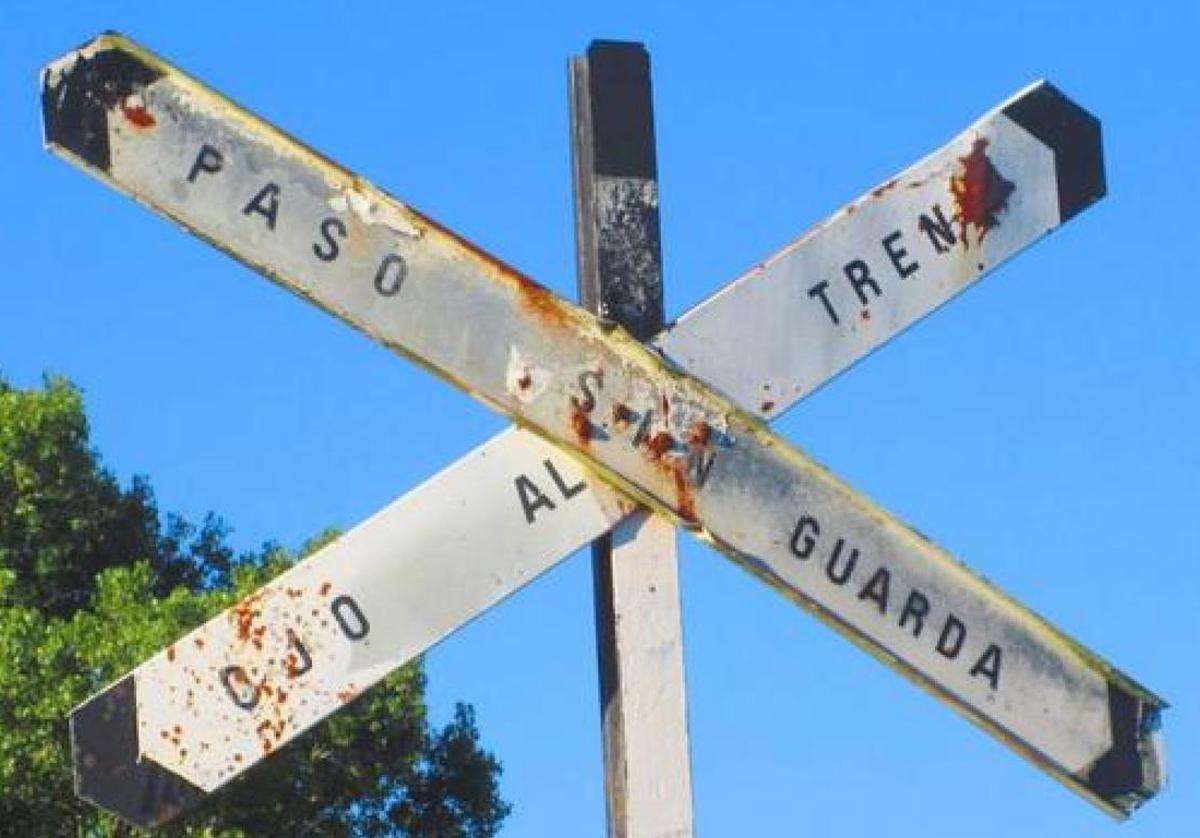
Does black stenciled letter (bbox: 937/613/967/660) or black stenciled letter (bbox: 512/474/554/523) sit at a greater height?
black stenciled letter (bbox: 512/474/554/523)

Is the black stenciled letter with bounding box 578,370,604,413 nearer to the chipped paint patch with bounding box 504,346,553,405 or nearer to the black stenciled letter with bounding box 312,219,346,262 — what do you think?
the chipped paint patch with bounding box 504,346,553,405

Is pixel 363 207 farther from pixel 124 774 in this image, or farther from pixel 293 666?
pixel 124 774

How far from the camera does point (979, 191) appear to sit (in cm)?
508

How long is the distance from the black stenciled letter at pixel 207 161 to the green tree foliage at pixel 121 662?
19886 mm

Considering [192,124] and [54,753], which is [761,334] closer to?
[192,124]

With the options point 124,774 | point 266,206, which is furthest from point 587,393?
point 124,774

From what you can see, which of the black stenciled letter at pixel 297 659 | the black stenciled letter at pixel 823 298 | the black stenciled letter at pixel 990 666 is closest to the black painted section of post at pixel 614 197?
the black stenciled letter at pixel 823 298

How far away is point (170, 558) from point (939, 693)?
92.9 feet

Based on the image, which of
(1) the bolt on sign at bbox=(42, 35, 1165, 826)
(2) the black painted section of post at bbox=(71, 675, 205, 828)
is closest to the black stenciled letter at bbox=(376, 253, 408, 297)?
(1) the bolt on sign at bbox=(42, 35, 1165, 826)

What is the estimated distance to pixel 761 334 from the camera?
4.81m

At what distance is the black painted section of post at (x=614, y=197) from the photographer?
4.72 m

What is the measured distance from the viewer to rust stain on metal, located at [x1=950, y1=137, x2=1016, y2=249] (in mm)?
5043

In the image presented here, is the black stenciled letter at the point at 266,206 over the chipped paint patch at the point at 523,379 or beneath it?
over

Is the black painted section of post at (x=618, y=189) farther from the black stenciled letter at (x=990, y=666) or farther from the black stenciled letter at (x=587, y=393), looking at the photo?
the black stenciled letter at (x=990, y=666)
